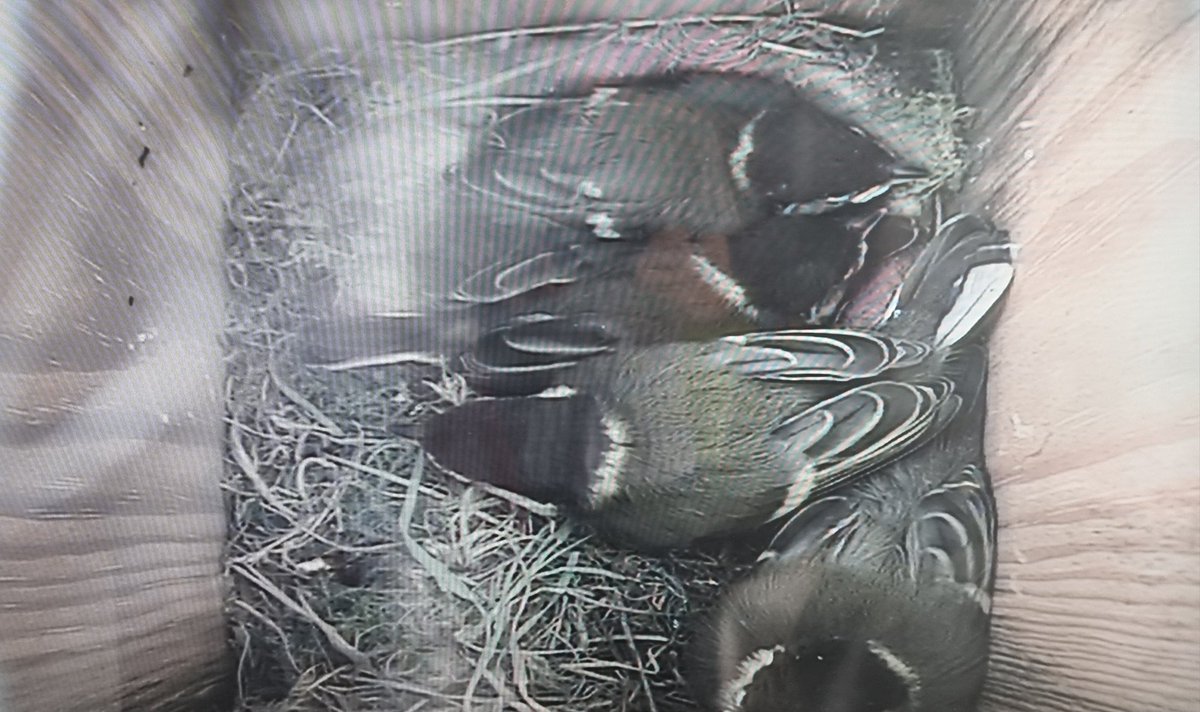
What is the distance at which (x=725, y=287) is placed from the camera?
479 millimetres

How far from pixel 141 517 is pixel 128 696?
9 centimetres

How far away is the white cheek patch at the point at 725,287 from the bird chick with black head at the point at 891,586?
9 centimetres

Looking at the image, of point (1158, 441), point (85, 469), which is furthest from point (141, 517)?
point (1158, 441)

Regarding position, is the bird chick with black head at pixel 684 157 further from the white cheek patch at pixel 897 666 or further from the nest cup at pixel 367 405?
the white cheek patch at pixel 897 666

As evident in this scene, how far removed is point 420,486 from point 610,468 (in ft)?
0.30

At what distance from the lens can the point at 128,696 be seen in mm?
505

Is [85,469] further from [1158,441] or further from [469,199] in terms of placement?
[1158,441]

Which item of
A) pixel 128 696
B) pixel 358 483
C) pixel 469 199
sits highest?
pixel 469 199

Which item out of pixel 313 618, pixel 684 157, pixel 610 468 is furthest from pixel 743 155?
pixel 313 618

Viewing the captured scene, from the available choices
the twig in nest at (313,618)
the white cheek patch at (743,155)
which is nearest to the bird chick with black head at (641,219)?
the white cheek patch at (743,155)

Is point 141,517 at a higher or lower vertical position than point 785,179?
lower

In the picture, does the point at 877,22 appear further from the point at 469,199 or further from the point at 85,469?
the point at 85,469

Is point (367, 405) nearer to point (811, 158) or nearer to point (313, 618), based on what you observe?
point (313, 618)

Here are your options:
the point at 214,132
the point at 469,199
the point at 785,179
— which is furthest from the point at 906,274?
the point at 214,132
